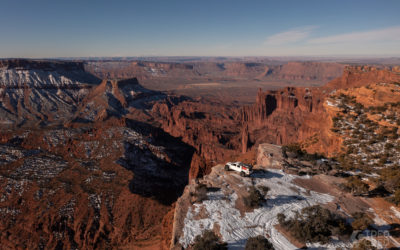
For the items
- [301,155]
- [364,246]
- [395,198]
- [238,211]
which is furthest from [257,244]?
[301,155]

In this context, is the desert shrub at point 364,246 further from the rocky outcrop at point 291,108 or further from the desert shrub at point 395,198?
the rocky outcrop at point 291,108

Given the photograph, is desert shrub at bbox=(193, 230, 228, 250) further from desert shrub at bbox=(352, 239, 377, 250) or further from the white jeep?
the white jeep

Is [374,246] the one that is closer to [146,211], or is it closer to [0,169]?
[146,211]

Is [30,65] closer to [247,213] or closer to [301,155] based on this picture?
[301,155]

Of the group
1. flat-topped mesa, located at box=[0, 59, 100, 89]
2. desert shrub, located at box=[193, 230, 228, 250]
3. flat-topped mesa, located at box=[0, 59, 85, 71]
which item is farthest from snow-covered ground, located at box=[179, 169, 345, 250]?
flat-topped mesa, located at box=[0, 59, 85, 71]

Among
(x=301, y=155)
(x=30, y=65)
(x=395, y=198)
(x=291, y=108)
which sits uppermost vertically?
(x=30, y=65)

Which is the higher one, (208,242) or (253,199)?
(208,242)

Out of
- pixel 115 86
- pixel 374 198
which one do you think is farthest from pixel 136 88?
pixel 374 198
